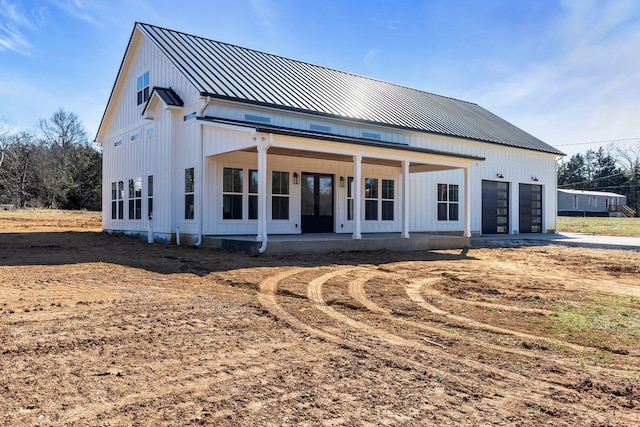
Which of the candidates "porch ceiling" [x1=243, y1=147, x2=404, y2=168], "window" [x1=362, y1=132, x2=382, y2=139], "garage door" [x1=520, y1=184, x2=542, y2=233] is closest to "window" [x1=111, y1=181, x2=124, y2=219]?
"porch ceiling" [x1=243, y1=147, x2=404, y2=168]

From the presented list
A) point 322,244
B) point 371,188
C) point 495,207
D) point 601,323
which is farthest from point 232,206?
point 495,207

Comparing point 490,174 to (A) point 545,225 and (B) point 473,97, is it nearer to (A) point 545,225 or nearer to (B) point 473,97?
(A) point 545,225

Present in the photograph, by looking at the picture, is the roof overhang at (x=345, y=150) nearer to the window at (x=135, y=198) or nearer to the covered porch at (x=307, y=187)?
the covered porch at (x=307, y=187)

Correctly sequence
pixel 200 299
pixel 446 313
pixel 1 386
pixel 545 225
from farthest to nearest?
pixel 545 225 → pixel 200 299 → pixel 446 313 → pixel 1 386

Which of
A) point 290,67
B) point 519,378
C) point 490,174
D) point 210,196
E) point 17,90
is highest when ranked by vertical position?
point 17,90

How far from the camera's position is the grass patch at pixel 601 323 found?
4.39m

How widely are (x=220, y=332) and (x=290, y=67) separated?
15.4 metres

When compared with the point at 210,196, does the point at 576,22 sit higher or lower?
higher

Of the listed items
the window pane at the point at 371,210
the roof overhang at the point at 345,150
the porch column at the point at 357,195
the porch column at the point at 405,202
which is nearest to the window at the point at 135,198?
the roof overhang at the point at 345,150

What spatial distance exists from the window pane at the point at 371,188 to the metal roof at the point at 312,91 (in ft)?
7.17

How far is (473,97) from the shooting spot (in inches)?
1070

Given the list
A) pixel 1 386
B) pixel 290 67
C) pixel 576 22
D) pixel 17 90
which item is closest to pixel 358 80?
pixel 290 67

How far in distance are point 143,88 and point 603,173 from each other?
7356cm

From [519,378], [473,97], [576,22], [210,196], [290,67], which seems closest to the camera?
[519,378]
